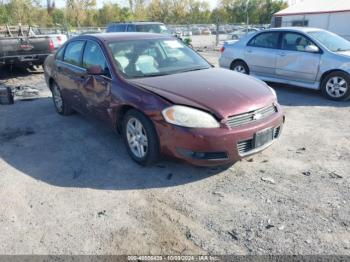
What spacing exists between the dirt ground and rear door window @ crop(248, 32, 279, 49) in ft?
11.5

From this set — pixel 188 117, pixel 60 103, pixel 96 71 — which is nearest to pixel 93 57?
pixel 96 71

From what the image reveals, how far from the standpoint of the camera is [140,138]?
4125 millimetres

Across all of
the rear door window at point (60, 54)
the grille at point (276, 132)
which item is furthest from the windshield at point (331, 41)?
the rear door window at point (60, 54)

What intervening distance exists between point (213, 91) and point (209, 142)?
73cm

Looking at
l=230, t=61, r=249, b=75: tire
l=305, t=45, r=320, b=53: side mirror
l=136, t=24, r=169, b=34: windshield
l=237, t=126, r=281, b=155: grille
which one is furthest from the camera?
l=136, t=24, r=169, b=34: windshield

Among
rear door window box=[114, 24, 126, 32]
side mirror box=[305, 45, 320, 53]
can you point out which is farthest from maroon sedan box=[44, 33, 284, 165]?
rear door window box=[114, 24, 126, 32]

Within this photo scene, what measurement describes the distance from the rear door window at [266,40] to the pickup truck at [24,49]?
6.39m

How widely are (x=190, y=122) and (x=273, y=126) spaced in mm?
1074

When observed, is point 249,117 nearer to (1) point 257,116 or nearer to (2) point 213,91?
(1) point 257,116

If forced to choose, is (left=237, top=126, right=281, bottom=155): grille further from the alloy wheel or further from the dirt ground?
the alloy wheel

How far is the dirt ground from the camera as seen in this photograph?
9.46 feet

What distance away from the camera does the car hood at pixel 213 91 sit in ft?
12.1

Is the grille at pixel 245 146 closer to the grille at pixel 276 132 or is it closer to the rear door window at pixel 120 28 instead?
the grille at pixel 276 132

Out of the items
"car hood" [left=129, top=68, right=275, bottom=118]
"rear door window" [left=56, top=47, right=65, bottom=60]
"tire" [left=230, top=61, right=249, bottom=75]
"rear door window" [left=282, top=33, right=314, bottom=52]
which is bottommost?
"tire" [left=230, top=61, right=249, bottom=75]
